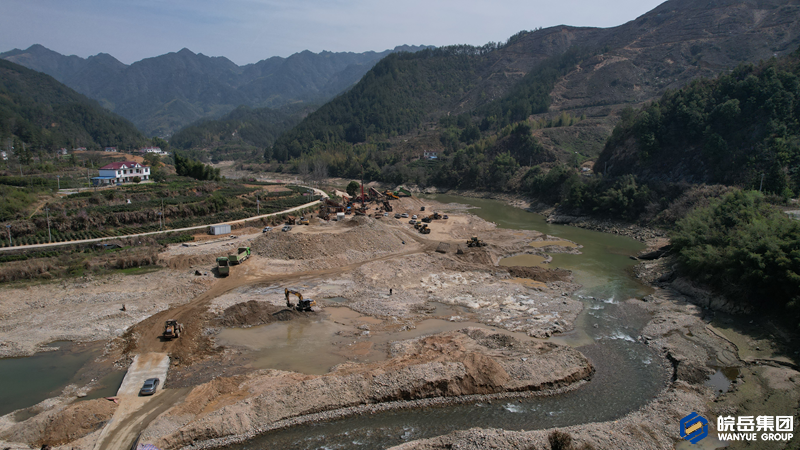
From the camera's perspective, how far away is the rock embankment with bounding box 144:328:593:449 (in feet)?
59.6

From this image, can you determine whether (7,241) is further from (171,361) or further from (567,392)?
(567,392)

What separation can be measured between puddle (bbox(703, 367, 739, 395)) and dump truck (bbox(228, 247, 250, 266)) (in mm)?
34324

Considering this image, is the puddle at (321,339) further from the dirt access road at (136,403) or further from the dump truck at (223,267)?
the dump truck at (223,267)

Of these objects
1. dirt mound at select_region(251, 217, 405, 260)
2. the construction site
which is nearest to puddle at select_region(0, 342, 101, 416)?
the construction site

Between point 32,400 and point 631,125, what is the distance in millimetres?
79259

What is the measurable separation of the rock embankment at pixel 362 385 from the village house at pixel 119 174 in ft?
204

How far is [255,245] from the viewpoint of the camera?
A: 42188mm

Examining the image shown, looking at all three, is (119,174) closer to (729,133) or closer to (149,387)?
(149,387)

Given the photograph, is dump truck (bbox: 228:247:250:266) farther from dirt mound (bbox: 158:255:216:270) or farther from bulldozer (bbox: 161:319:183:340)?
bulldozer (bbox: 161:319:183:340)

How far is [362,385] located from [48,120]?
17351 centimetres

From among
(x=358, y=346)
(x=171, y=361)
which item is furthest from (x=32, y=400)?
(x=358, y=346)

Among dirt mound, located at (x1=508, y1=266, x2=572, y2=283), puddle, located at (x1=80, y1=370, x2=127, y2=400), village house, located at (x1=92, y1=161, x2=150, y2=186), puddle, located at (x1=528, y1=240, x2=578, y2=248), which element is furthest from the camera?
village house, located at (x1=92, y1=161, x2=150, y2=186)

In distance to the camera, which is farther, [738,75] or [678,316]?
[738,75]

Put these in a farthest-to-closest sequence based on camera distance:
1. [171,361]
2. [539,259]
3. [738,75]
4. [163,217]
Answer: [738,75] → [163,217] → [539,259] → [171,361]
